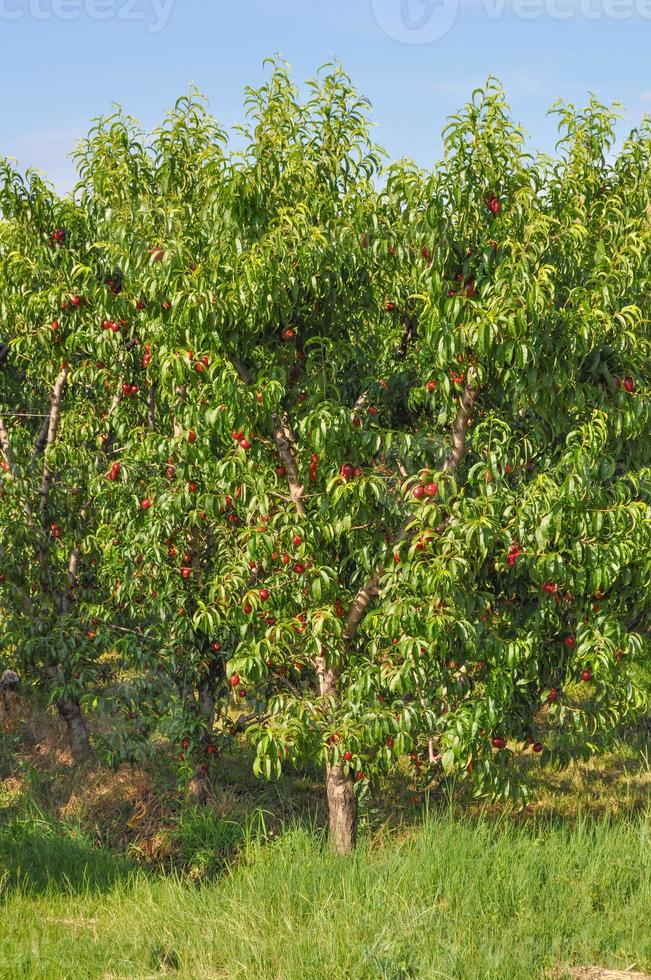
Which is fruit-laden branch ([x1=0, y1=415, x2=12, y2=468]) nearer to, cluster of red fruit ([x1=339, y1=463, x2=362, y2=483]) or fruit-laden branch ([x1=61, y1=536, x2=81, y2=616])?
fruit-laden branch ([x1=61, y1=536, x2=81, y2=616])

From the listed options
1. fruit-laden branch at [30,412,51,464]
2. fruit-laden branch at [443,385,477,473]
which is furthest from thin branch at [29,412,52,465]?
fruit-laden branch at [443,385,477,473]

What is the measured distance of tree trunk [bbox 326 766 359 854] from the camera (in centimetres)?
828

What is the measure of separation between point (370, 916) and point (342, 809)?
2.63 metres

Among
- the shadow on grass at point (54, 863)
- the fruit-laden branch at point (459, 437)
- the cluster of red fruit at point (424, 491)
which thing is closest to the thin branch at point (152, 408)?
the fruit-laden branch at point (459, 437)

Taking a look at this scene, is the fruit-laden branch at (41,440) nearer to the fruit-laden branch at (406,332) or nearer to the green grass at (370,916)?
the fruit-laden branch at (406,332)

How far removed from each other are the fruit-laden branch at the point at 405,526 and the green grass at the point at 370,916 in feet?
5.59

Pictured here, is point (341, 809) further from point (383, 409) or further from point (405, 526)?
point (383, 409)

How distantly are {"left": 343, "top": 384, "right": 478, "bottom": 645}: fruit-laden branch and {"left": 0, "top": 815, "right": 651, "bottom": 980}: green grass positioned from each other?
67.1 inches

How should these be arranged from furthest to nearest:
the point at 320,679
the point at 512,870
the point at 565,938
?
the point at 320,679
the point at 512,870
the point at 565,938

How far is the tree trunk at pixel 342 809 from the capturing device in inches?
326

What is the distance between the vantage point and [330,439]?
649 centimetres

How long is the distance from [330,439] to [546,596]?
2.00 meters

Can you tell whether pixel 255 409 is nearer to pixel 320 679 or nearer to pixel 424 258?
pixel 424 258


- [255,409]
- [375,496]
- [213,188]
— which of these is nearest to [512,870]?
[375,496]
